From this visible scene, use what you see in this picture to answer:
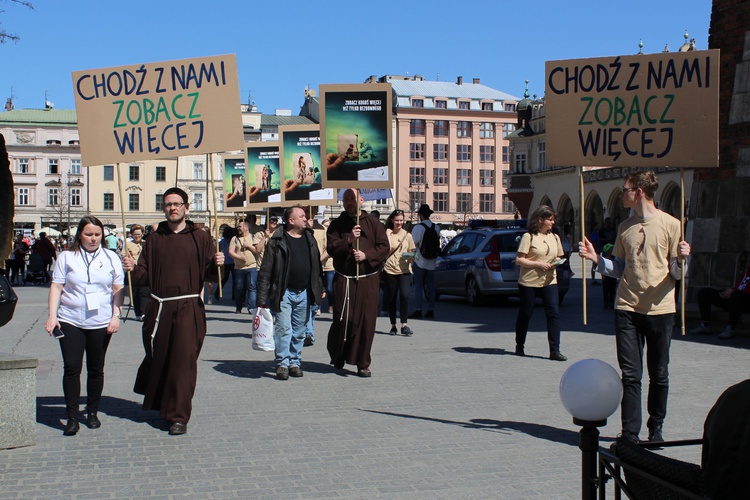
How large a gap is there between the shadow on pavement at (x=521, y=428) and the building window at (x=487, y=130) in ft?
374

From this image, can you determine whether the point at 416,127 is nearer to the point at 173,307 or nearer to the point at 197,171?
the point at 197,171

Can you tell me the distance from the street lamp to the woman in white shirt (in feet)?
14.3

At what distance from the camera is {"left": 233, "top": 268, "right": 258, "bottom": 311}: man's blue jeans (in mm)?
18297

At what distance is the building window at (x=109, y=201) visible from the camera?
109 metres

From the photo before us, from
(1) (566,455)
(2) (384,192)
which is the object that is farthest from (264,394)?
(2) (384,192)

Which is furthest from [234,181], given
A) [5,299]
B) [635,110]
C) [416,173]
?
[416,173]

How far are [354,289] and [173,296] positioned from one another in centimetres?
302

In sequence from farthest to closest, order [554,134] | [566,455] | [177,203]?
[554,134], [177,203], [566,455]

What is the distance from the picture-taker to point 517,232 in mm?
20203

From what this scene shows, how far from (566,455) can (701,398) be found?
266cm

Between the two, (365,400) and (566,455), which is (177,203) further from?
(566,455)

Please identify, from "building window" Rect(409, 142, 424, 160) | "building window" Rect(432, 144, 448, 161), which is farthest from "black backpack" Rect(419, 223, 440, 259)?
"building window" Rect(432, 144, 448, 161)

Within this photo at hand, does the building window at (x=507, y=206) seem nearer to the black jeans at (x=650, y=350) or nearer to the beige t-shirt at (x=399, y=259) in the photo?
the beige t-shirt at (x=399, y=259)

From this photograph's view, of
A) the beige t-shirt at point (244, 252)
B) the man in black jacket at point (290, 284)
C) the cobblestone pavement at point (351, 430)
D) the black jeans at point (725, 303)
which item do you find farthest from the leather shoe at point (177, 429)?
the beige t-shirt at point (244, 252)
